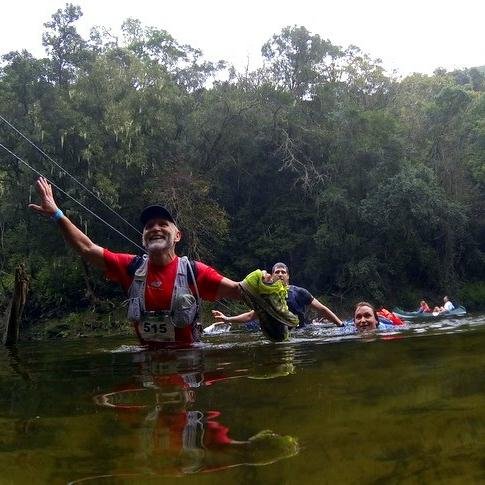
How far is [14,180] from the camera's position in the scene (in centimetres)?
2175

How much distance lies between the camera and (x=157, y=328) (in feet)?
14.9

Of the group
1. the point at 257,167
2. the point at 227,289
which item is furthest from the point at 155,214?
the point at 257,167

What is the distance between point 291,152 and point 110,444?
25121mm

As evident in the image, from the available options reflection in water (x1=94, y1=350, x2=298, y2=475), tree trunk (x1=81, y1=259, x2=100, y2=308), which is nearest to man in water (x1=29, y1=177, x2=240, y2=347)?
reflection in water (x1=94, y1=350, x2=298, y2=475)

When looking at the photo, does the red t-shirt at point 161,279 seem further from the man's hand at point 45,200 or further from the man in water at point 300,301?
the man in water at point 300,301

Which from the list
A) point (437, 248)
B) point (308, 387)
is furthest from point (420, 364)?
point (437, 248)

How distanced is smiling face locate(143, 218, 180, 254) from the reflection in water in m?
1.70

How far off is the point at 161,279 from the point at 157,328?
0.39 metres

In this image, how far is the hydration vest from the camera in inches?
174

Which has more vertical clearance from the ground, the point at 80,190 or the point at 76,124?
the point at 76,124

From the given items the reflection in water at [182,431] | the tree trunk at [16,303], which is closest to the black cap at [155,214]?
the reflection in water at [182,431]

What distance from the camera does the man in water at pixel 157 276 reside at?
14.6 feet

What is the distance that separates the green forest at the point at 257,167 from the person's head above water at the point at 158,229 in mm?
16851

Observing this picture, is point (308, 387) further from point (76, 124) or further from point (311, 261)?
point (311, 261)
